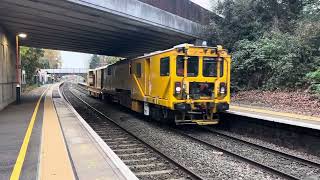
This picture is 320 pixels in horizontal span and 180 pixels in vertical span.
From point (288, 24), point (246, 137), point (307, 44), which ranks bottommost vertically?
point (246, 137)

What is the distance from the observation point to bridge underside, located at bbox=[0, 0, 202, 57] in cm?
1741

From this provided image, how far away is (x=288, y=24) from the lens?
81.4 ft

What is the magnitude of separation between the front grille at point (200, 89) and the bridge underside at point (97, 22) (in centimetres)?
664

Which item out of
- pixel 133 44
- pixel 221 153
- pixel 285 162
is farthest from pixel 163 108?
pixel 133 44

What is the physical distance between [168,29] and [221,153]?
15.0 m

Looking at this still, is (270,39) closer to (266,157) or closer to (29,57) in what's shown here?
(266,157)

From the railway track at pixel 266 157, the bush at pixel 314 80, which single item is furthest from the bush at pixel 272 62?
the railway track at pixel 266 157

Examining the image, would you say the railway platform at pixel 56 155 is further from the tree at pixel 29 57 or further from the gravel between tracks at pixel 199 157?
the tree at pixel 29 57

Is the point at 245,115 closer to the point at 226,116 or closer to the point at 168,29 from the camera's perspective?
the point at 226,116

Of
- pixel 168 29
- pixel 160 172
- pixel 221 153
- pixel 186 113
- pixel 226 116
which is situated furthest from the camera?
pixel 168 29

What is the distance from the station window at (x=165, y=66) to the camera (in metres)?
13.8

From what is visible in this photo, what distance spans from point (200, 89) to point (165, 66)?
62.9 inches

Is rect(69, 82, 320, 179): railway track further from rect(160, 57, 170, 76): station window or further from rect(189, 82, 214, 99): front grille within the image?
rect(160, 57, 170, 76): station window

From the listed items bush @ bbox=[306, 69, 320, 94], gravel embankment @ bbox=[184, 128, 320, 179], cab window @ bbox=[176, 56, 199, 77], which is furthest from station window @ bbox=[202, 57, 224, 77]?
bush @ bbox=[306, 69, 320, 94]
